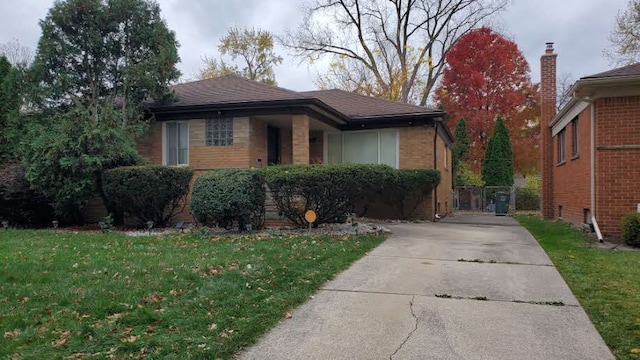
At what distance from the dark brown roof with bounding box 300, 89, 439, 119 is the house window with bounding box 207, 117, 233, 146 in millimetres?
2735

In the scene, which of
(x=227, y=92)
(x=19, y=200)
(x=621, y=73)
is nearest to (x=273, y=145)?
(x=227, y=92)

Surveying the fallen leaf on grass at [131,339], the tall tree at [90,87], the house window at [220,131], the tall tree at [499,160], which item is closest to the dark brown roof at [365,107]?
the house window at [220,131]

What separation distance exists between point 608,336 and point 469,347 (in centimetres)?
133

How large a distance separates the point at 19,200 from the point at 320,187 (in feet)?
27.5

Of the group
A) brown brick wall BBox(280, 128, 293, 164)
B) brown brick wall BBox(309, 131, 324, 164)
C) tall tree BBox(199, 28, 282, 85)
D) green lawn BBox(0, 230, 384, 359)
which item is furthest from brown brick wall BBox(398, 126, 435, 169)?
tall tree BBox(199, 28, 282, 85)

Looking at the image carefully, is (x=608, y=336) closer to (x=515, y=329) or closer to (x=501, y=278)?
(x=515, y=329)

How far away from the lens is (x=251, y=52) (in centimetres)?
3828

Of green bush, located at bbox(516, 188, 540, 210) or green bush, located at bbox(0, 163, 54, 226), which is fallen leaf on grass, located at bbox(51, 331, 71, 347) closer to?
green bush, located at bbox(0, 163, 54, 226)

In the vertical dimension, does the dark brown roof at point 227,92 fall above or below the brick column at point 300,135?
above

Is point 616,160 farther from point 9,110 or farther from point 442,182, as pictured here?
point 9,110

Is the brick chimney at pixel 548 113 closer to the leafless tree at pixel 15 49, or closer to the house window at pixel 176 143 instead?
the house window at pixel 176 143

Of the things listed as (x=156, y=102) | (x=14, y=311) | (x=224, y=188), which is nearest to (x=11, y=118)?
(x=156, y=102)

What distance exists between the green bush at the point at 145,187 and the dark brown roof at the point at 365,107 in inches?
201

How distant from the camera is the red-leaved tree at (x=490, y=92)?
107ft
